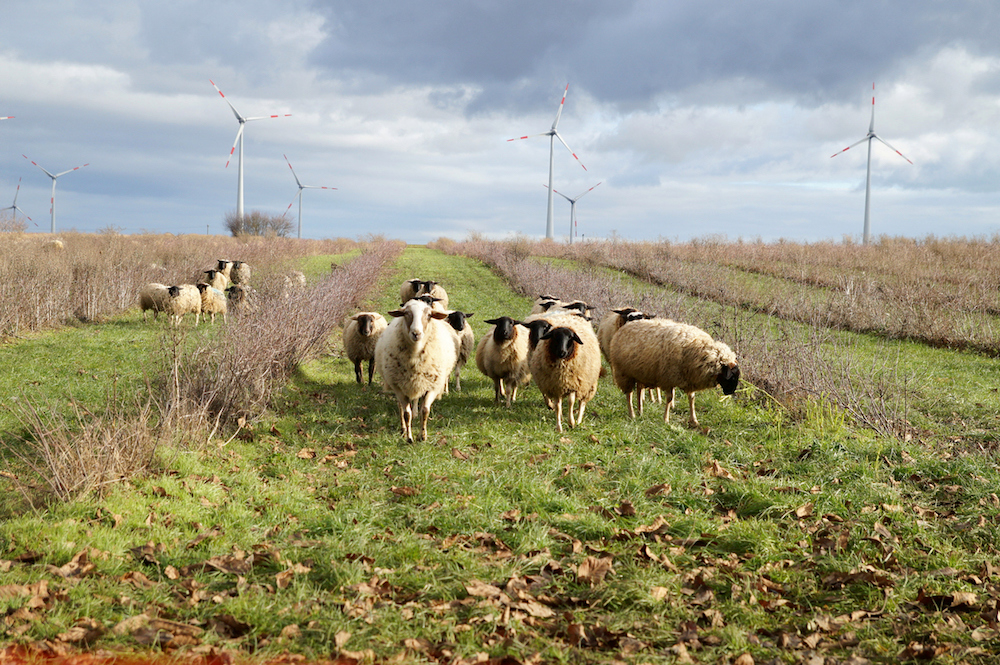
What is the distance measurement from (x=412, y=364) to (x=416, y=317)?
2.68 ft

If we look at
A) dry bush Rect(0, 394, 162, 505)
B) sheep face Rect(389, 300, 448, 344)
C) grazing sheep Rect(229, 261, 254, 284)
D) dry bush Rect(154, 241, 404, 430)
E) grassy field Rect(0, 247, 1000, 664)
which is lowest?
grassy field Rect(0, 247, 1000, 664)

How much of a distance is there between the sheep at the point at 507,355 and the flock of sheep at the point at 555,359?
0.06 ft

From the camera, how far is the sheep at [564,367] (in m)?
9.96

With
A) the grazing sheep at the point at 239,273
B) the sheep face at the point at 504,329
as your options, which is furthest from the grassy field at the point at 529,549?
the grazing sheep at the point at 239,273

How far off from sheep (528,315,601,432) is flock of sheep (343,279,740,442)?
0.02m

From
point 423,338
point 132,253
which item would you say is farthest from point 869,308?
point 132,253

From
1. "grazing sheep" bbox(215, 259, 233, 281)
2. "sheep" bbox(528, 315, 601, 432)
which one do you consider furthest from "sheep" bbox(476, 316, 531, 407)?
"grazing sheep" bbox(215, 259, 233, 281)

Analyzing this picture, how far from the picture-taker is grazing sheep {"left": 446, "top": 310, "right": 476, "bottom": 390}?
12492 millimetres

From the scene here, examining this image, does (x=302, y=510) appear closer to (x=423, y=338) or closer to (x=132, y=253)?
(x=423, y=338)

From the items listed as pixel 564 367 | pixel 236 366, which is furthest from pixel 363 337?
pixel 564 367

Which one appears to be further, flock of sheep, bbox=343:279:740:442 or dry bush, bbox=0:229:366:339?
dry bush, bbox=0:229:366:339

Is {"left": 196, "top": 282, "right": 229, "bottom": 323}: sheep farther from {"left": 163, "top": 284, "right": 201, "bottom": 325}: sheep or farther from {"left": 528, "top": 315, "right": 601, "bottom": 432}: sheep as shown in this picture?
{"left": 528, "top": 315, "right": 601, "bottom": 432}: sheep

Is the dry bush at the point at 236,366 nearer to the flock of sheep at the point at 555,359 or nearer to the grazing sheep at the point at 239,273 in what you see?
the flock of sheep at the point at 555,359

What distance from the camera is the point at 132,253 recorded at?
2800cm
